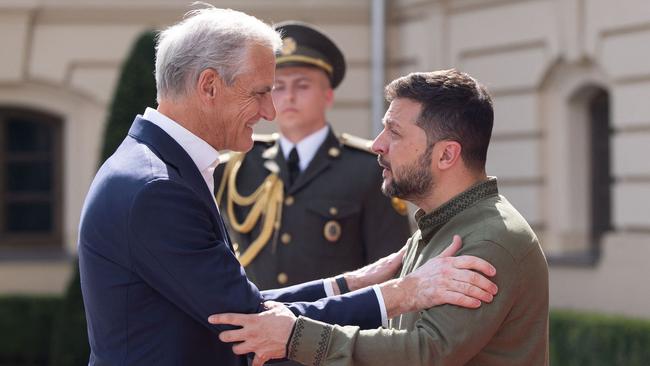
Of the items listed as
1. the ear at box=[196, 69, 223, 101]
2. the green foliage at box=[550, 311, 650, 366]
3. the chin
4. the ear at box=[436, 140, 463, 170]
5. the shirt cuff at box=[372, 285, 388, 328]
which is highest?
the ear at box=[196, 69, 223, 101]

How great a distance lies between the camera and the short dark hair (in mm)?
3574

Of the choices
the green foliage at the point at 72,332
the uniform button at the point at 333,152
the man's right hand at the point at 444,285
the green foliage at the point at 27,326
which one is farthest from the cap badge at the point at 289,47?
the green foliage at the point at 27,326

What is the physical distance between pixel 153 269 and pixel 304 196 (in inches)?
75.5

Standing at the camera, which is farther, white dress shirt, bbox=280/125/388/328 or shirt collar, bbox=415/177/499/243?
white dress shirt, bbox=280/125/388/328

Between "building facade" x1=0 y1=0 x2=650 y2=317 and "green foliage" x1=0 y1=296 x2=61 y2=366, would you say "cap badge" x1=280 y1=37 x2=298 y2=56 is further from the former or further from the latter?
"green foliage" x1=0 y1=296 x2=61 y2=366

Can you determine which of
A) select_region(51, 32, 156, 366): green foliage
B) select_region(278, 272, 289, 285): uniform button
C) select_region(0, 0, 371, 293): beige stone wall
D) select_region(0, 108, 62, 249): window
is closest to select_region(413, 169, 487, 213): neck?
select_region(278, 272, 289, 285): uniform button

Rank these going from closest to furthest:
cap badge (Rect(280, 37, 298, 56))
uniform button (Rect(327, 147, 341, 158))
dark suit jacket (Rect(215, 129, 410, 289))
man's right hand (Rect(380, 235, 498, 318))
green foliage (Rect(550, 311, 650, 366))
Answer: man's right hand (Rect(380, 235, 498, 318)) < dark suit jacket (Rect(215, 129, 410, 289)) < uniform button (Rect(327, 147, 341, 158)) < cap badge (Rect(280, 37, 298, 56)) < green foliage (Rect(550, 311, 650, 366))

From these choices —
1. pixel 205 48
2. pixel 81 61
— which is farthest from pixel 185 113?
pixel 81 61

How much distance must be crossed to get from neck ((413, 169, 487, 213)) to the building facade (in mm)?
7139

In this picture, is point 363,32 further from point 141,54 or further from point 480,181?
point 480,181

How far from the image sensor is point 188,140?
11.7 feet

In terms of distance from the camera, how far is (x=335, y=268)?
505 cm

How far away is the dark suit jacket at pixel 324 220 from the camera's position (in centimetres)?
509

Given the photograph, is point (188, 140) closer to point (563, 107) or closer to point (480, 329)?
point (480, 329)
